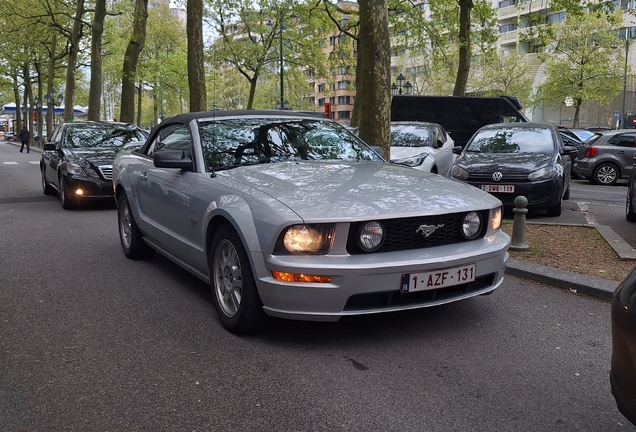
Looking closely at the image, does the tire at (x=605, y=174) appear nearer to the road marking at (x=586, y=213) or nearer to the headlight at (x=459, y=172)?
the road marking at (x=586, y=213)

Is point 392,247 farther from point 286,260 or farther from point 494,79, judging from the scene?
point 494,79

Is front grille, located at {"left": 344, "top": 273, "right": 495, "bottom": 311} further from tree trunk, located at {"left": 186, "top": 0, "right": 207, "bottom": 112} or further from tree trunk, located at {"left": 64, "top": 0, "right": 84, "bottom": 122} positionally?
tree trunk, located at {"left": 64, "top": 0, "right": 84, "bottom": 122}

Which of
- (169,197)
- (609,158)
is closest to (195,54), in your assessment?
(609,158)

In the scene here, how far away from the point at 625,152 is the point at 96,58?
65.9 ft

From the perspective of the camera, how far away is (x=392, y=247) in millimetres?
4199

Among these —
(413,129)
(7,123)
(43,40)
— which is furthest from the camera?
(7,123)

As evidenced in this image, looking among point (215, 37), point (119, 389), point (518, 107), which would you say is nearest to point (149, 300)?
point (119, 389)

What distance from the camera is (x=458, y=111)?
20.6m

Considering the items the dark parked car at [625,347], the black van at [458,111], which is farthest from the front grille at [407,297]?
the black van at [458,111]

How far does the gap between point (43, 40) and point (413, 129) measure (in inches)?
1318

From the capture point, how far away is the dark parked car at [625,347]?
2375 mm

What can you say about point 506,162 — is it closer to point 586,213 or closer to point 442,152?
point 586,213

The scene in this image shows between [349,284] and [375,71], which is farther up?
[375,71]

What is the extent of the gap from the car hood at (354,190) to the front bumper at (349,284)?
27 cm
